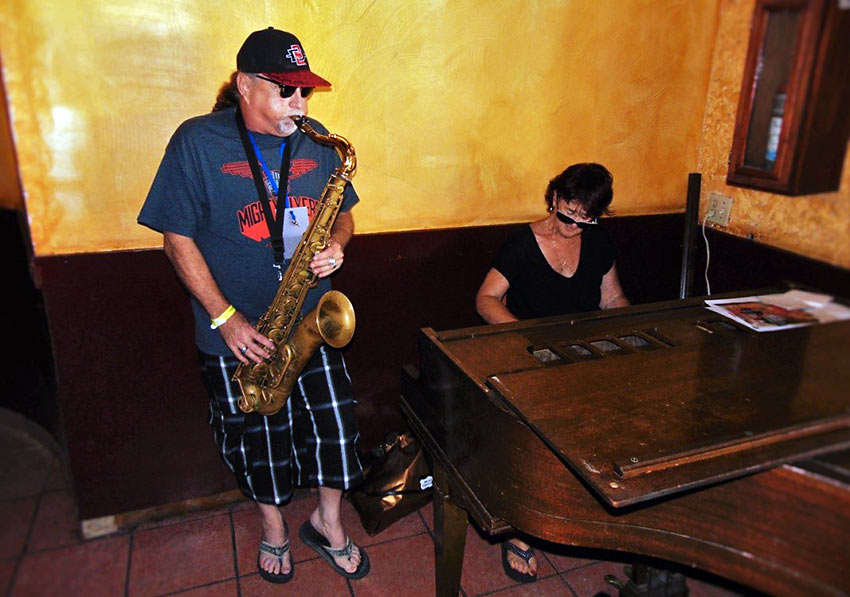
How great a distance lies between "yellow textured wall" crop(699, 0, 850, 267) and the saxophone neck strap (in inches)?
53.2

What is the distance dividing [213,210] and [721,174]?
157 centimetres

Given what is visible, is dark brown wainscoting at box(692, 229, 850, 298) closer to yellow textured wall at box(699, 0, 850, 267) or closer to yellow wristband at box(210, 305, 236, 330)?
yellow textured wall at box(699, 0, 850, 267)

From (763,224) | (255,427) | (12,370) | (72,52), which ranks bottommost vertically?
(255,427)

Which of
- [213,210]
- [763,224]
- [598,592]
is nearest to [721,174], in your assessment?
[763,224]

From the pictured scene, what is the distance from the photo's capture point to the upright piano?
1.31 m

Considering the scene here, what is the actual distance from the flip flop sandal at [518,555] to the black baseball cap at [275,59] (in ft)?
6.40

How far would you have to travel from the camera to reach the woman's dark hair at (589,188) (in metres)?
2.44

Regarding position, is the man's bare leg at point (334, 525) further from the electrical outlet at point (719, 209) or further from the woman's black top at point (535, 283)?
the electrical outlet at point (719, 209)

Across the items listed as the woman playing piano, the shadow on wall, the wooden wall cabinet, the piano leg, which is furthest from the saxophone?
the wooden wall cabinet

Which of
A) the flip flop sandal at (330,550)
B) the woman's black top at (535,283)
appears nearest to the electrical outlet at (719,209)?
the woman's black top at (535,283)

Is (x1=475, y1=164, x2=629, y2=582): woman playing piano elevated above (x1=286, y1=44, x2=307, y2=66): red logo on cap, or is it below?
below

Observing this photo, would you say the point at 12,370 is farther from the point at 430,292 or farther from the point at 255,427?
the point at 430,292

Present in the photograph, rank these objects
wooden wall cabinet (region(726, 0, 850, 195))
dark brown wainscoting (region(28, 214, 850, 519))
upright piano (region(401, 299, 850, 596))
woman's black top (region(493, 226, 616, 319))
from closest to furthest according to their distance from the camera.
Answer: wooden wall cabinet (region(726, 0, 850, 195))
upright piano (region(401, 299, 850, 596))
dark brown wainscoting (region(28, 214, 850, 519))
woman's black top (region(493, 226, 616, 319))

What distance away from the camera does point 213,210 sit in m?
2.09
